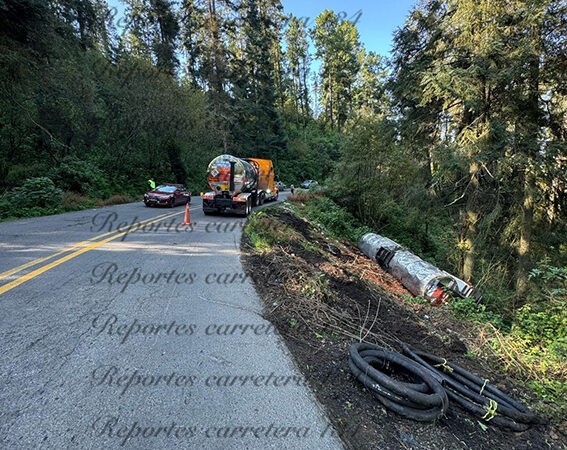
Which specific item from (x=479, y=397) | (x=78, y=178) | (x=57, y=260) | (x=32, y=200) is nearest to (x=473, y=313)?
(x=479, y=397)

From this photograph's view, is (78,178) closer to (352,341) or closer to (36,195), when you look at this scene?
(36,195)

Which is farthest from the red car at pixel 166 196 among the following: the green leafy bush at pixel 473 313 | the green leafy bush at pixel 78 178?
the green leafy bush at pixel 473 313

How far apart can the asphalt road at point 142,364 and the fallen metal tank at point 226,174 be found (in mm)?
8700

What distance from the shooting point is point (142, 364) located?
9.12ft

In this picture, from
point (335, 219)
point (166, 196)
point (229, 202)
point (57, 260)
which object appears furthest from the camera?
point (166, 196)

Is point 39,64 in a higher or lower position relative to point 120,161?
higher

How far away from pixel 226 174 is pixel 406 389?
12.6m

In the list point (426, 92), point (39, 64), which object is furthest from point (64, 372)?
point (39, 64)

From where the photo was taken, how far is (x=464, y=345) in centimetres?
451

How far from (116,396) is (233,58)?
36.4 meters

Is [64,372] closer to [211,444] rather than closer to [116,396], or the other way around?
[116,396]

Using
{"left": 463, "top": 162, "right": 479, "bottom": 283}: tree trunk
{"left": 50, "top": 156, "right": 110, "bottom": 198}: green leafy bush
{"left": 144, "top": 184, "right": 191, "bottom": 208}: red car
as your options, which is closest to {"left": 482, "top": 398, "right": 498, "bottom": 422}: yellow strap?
{"left": 463, "top": 162, "right": 479, "bottom": 283}: tree trunk

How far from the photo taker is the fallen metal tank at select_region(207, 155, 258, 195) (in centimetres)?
1384

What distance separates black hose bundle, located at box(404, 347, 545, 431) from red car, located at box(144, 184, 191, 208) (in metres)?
16.4
